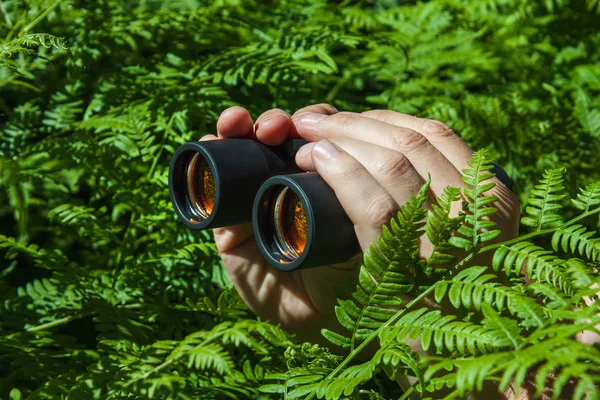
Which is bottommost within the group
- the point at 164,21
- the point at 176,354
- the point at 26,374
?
the point at 26,374

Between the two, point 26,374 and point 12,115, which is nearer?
point 26,374

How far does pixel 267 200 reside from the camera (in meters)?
1.44

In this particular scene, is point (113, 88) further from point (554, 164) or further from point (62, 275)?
point (554, 164)

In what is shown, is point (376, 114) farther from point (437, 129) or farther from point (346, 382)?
point (346, 382)

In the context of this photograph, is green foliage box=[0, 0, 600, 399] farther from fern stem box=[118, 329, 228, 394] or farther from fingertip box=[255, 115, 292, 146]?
fingertip box=[255, 115, 292, 146]

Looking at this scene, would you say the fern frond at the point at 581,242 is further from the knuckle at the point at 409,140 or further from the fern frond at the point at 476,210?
the knuckle at the point at 409,140

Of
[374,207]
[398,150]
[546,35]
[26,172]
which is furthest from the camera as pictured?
[546,35]

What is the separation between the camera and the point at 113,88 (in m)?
2.22

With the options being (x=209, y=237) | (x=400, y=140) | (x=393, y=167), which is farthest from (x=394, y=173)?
(x=209, y=237)

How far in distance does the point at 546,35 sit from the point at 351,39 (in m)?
1.24

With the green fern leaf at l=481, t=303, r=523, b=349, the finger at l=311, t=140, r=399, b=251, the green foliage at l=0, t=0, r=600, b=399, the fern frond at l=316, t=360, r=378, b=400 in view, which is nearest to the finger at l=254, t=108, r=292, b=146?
the finger at l=311, t=140, r=399, b=251

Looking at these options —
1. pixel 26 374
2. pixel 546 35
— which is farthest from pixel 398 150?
pixel 546 35

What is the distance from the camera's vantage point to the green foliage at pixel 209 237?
1.13m

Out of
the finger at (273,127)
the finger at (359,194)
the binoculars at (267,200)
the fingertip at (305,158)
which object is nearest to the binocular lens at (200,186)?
the binoculars at (267,200)
